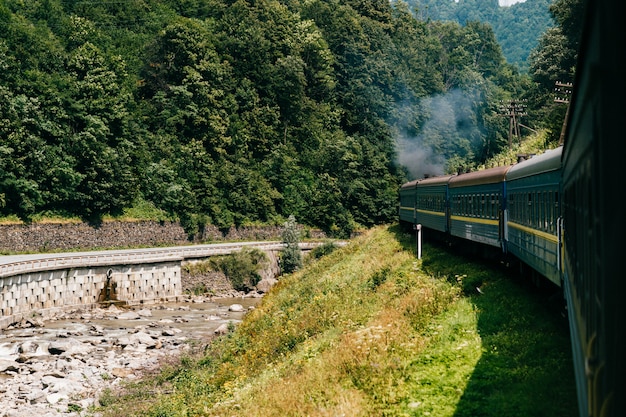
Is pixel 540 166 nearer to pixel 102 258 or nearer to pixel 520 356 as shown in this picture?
pixel 520 356

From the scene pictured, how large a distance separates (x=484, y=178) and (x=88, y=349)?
2361 cm

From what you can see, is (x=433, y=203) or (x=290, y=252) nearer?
(x=433, y=203)

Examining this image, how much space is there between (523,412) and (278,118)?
82.8 meters

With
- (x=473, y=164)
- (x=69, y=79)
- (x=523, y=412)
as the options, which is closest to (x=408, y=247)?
(x=523, y=412)

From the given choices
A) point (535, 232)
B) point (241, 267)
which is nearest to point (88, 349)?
point (241, 267)

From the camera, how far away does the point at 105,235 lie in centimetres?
6506

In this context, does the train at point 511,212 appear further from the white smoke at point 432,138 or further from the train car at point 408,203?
the white smoke at point 432,138

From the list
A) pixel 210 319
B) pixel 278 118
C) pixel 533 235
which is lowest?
pixel 210 319

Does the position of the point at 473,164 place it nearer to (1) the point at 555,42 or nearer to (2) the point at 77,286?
(1) the point at 555,42

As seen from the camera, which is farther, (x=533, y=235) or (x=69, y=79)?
(x=69, y=79)

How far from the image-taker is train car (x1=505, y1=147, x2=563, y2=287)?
1280 centimetres

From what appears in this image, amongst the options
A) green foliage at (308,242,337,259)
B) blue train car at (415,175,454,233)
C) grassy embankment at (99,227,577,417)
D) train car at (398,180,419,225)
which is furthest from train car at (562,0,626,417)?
green foliage at (308,242,337,259)

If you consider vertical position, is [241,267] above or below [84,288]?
below

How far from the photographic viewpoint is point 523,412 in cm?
1059
